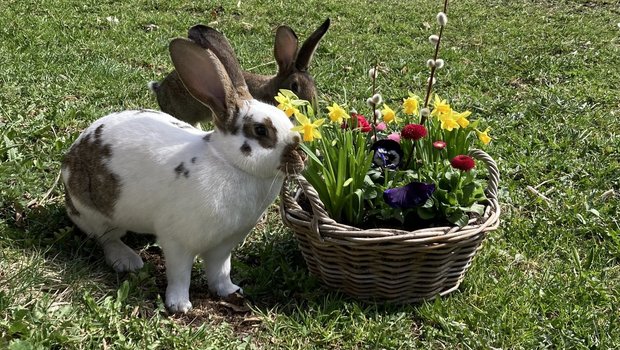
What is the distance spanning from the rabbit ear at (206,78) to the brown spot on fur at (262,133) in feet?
0.27

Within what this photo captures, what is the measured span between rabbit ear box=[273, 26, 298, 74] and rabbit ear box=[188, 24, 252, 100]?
137 centimetres

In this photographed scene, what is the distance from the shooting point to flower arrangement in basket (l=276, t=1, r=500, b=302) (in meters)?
2.82

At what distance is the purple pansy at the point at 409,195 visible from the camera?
2.91 meters

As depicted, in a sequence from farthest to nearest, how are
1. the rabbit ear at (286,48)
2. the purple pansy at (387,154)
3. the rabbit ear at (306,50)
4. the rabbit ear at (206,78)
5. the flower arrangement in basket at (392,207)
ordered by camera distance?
the rabbit ear at (286,48) < the rabbit ear at (306,50) < the purple pansy at (387,154) < the flower arrangement in basket at (392,207) < the rabbit ear at (206,78)

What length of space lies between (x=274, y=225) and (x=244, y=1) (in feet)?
17.0

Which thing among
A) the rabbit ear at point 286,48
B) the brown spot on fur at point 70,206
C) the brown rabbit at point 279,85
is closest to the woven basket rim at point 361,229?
the brown spot on fur at point 70,206

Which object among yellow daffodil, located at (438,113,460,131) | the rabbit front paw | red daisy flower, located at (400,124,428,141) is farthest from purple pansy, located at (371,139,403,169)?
the rabbit front paw

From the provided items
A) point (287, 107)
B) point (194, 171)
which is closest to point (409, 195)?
point (287, 107)

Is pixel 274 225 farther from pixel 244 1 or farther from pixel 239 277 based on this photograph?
pixel 244 1

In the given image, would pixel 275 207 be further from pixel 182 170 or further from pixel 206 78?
pixel 206 78

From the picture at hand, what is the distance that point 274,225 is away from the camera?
3.70 m

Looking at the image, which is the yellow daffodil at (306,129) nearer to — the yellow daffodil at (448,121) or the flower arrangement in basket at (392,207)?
the flower arrangement in basket at (392,207)

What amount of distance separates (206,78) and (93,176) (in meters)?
0.72

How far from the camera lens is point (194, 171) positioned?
2.76m
